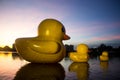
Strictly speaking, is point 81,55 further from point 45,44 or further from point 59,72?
point 59,72

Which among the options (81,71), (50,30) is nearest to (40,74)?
(81,71)

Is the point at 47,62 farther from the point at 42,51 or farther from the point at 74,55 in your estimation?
the point at 74,55

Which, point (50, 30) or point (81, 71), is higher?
point (50, 30)

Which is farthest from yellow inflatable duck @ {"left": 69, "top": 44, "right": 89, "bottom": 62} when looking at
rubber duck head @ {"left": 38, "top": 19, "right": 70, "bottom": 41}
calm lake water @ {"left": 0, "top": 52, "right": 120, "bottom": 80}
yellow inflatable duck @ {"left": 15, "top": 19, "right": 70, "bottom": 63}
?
calm lake water @ {"left": 0, "top": 52, "right": 120, "bottom": 80}

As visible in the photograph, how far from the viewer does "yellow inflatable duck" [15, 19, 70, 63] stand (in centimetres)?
1156

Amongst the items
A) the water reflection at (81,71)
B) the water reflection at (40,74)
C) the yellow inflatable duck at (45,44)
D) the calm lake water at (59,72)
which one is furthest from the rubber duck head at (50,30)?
the water reflection at (40,74)

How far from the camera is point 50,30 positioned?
40.7 ft

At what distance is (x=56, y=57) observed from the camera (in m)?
12.1

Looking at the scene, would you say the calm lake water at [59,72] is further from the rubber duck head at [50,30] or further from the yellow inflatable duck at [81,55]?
the yellow inflatable duck at [81,55]

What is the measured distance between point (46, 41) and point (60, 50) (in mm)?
1182

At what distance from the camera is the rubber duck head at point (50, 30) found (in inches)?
488

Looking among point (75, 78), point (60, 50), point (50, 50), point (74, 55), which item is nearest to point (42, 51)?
point (50, 50)

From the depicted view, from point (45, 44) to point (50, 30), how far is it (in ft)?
4.16

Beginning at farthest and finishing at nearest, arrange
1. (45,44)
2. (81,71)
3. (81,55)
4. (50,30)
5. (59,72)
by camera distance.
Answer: (81,55) → (50,30) → (45,44) → (81,71) → (59,72)
